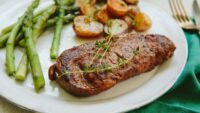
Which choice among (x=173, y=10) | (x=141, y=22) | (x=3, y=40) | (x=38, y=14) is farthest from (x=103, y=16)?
(x=3, y=40)

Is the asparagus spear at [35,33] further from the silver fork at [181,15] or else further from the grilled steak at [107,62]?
the silver fork at [181,15]

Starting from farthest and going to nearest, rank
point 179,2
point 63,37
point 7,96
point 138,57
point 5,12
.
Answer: point 179,2 → point 5,12 → point 63,37 → point 138,57 → point 7,96

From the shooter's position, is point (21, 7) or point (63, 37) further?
point (21, 7)

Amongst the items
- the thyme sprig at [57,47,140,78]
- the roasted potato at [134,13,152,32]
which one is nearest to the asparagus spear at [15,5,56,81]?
the thyme sprig at [57,47,140,78]

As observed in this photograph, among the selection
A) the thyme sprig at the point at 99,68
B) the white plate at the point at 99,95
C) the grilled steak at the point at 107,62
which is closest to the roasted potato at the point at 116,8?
the white plate at the point at 99,95

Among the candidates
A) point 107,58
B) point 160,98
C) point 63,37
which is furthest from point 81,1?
point 160,98

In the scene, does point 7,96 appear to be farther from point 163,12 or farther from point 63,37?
point 163,12

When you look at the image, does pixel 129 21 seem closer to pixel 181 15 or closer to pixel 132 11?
pixel 132 11
